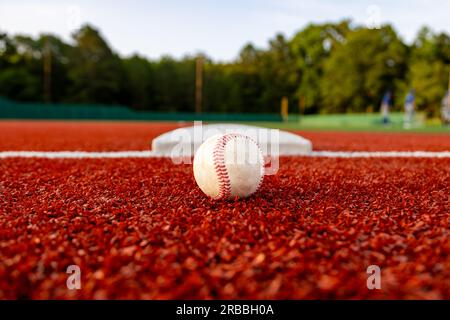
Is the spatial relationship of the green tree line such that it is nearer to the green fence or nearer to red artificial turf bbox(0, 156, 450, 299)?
the green fence

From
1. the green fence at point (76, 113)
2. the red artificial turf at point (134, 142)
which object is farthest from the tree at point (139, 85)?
the red artificial turf at point (134, 142)

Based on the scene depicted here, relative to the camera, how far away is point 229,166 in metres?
2.07

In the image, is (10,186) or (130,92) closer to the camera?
(10,186)

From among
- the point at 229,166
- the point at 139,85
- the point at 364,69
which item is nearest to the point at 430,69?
the point at 364,69

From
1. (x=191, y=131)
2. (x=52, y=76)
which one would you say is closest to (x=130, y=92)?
(x=52, y=76)

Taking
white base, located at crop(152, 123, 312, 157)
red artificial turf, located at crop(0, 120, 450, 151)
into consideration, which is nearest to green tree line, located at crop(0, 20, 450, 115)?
red artificial turf, located at crop(0, 120, 450, 151)

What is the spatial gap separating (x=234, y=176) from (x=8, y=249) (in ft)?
3.41

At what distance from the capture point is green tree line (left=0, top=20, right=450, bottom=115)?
36.1 m

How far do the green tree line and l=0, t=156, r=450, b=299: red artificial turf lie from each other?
33.7m

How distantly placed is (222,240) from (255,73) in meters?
47.1

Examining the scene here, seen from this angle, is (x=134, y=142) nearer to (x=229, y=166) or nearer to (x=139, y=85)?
(x=229, y=166)

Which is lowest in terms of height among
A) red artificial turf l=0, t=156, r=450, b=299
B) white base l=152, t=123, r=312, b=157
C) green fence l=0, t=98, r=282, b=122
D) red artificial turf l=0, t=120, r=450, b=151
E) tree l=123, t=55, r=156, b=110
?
→ red artificial turf l=0, t=156, r=450, b=299

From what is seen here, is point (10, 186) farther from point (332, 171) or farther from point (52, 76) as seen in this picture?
point (52, 76)
